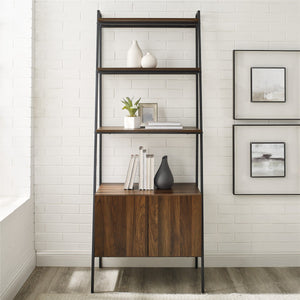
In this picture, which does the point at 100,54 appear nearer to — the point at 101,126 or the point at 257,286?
the point at 101,126

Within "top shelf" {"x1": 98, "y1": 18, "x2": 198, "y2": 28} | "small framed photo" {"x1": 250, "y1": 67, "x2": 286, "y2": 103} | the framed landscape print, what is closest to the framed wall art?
"small framed photo" {"x1": 250, "y1": 67, "x2": 286, "y2": 103}

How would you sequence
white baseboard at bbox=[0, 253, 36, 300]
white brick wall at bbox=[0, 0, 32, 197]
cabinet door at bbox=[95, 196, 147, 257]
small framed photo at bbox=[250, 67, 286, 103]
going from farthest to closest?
small framed photo at bbox=[250, 67, 286, 103]
white brick wall at bbox=[0, 0, 32, 197]
cabinet door at bbox=[95, 196, 147, 257]
white baseboard at bbox=[0, 253, 36, 300]

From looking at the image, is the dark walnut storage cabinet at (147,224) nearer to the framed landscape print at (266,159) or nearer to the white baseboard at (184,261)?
the white baseboard at (184,261)

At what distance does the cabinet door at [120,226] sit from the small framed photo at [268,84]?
1298 millimetres

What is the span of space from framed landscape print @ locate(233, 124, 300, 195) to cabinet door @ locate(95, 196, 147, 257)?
2.92ft

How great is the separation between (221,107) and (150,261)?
1.42 metres

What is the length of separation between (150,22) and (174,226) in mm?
1563

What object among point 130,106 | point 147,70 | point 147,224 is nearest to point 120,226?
point 147,224

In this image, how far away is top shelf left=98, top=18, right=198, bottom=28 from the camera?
2.69m

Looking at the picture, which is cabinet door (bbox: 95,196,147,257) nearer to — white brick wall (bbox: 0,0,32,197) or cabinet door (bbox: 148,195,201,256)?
cabinet door (bbox: 148,195,201,256)

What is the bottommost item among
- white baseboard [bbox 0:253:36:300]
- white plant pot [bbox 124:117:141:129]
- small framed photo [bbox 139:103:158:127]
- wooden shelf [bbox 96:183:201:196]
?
white baseboard [bbox 0:253:36:300]

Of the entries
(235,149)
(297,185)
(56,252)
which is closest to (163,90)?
(235,149)

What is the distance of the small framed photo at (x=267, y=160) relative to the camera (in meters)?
2.93

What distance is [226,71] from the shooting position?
9.61 ft
